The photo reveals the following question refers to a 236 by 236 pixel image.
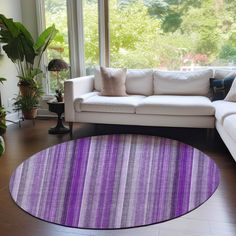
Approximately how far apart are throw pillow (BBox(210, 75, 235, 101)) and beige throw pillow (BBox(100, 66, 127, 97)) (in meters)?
1.13

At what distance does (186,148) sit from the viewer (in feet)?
9.75

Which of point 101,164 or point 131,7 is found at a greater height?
point 131,7

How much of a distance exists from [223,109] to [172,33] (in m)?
1.74

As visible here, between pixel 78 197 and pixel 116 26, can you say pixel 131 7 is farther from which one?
pixel 78 197

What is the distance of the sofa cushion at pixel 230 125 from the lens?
218 cm

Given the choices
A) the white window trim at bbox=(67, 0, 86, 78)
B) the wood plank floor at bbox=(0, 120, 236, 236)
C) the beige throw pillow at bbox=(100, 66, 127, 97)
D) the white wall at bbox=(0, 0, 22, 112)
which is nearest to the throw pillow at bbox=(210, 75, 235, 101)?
the wood plank floor at bbox=(0, 120, 236, 236)

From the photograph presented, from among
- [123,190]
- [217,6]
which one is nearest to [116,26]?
[217,6]

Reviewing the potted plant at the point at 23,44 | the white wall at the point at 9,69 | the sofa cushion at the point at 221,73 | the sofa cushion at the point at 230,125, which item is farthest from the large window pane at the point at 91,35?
the sofa cushion at the point at 230,125

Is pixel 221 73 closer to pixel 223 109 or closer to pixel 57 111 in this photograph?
pixel 223 109

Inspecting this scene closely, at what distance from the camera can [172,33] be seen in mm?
4023

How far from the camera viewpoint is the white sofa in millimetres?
3027

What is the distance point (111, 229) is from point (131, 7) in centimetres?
338

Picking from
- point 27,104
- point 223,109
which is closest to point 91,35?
point 27,104

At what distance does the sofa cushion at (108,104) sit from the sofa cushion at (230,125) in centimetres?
109
